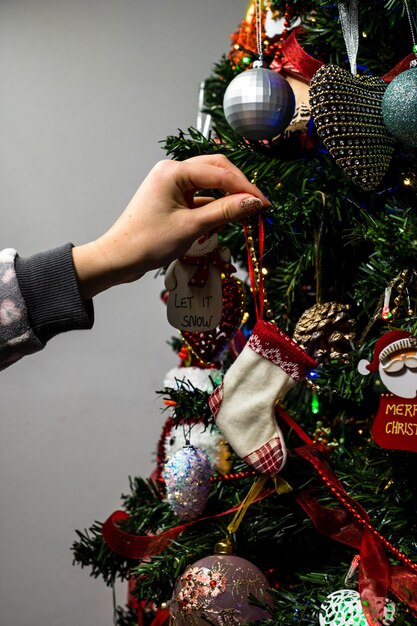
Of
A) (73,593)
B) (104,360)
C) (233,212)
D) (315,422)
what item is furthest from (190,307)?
(73,593)

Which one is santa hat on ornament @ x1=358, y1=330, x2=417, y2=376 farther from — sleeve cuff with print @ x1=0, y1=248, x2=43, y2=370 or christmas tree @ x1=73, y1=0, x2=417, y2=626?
sleeve cuff with print @ x1=0, y1=248, x2=43, y2=370

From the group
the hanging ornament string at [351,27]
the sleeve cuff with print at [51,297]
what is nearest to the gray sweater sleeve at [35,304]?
the sleeve cuff with print at [51,297]

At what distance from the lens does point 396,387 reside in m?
0.61

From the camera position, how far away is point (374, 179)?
26.0 inches

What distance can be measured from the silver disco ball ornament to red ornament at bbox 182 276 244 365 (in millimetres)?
176

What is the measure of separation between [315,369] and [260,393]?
63mm

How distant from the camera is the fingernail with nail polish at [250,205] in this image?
63 centimetres

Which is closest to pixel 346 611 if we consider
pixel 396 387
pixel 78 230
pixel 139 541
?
pixel 396 387

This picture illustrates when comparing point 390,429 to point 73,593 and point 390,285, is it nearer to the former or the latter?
point 390,285

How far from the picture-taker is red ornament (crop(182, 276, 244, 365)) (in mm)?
818

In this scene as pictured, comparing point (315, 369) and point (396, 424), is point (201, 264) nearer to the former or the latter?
point (315, 369)

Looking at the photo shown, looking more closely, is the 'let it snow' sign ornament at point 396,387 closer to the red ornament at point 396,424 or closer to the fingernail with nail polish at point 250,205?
the red ornament at point 396,424

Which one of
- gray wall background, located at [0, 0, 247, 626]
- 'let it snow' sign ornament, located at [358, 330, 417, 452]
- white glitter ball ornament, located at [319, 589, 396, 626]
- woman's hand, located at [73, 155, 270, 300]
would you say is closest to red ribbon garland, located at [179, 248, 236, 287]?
woman's hand, located at [73, 155, 270, 300]

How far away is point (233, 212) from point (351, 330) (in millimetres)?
196
